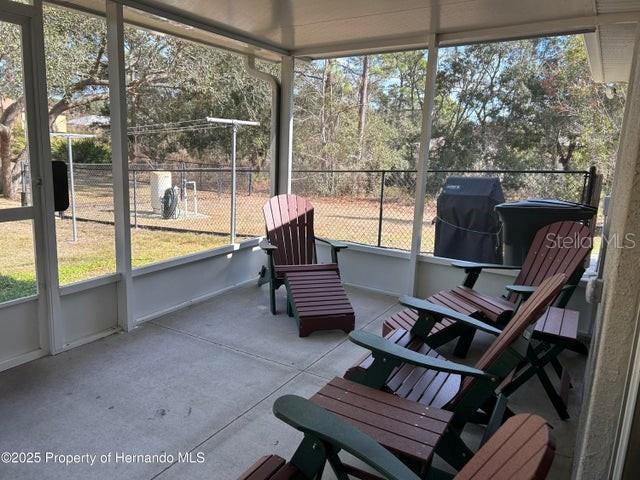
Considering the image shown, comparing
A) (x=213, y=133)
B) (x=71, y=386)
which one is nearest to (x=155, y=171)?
(x=213, y=133)

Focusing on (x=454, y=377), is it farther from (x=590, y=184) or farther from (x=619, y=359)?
(x=590, y=184)

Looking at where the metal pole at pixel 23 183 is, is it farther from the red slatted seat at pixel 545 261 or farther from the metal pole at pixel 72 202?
the red slatted seat at pixel 545 261

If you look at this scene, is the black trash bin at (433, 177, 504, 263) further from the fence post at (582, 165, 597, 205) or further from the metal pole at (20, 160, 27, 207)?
the metal pole at (20, 160, 27, 207)

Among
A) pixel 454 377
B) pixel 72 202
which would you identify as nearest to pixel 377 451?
pixel 454 377

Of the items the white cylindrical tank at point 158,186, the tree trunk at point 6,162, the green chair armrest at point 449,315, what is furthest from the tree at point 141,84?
the green chair armrest at point 449,315

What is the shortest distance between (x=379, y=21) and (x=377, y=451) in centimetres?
333

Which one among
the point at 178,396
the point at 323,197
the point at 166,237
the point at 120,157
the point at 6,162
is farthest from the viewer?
the point at 323,197

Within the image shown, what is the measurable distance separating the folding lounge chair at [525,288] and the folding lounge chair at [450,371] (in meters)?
0.85

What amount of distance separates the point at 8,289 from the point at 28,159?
0.81 meters

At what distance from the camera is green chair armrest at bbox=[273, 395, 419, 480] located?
115 cm

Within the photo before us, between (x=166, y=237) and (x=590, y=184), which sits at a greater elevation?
(x=590, y=184)

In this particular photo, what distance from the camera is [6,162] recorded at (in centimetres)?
272

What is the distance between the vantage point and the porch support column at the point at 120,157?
3111 mm

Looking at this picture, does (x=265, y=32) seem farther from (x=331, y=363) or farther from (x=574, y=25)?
(x=331, y=363)
